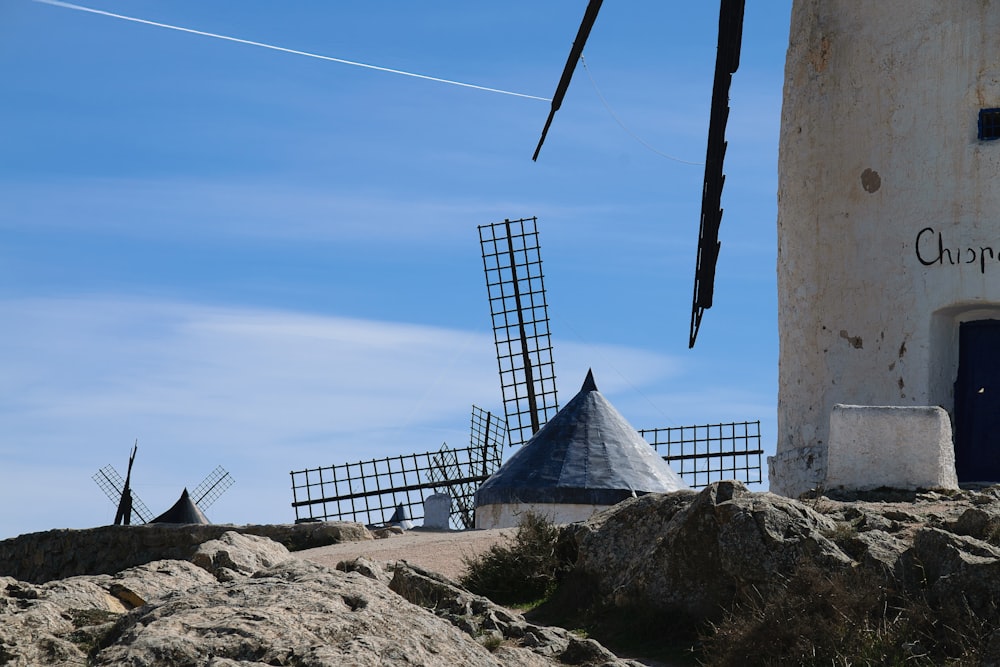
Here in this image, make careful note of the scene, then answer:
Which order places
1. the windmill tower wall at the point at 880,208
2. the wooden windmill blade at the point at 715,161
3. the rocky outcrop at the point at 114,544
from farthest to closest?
the wooden windmill blade at the point at 715,161, the windmill tower wall at the point at 880,208, the rocky outcrop at the point at 114,544

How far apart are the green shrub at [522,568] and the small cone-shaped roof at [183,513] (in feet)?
33.1

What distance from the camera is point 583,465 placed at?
12.1 metres

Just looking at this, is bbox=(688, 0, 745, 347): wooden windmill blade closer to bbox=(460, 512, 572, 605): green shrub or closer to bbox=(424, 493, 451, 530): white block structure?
bbox=(424, 493, 451, 530): white block structure

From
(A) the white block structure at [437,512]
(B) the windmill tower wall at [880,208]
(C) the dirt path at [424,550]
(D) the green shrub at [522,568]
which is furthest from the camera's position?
(A) the white block structure at [437,512]

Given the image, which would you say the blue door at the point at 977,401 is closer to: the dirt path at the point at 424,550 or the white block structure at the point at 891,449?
the white block structure at the point at 891,449

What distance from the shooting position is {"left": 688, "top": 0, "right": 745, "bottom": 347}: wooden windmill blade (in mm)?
12461

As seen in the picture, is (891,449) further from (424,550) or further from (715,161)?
(715,161)

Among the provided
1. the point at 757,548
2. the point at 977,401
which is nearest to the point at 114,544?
the point at 757,548

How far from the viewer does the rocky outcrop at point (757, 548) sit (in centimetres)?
657

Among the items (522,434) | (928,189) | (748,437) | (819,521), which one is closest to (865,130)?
(928,189)

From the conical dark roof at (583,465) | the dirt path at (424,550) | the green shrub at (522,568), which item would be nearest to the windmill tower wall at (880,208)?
the conical dark roof at (583,465)

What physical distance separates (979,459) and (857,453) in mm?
2023

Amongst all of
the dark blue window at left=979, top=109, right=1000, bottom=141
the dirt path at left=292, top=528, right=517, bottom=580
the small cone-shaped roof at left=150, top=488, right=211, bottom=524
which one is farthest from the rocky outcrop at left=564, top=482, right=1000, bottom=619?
the small cone-shaped roof at left=150, top=488, right=211, bottom=524

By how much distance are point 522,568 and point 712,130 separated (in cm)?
570
